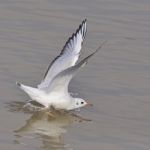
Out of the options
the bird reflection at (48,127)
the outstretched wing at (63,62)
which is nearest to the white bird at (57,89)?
the outstretched wing at (63,62)

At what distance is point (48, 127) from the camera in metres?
9.17

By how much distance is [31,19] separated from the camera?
13.0 m

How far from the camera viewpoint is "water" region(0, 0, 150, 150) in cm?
866

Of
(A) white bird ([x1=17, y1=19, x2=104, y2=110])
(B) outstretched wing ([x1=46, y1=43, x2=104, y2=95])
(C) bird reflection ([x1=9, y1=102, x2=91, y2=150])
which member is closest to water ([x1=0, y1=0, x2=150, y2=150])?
(C) bird reflection ([x1=9, y1=102, x2=91, y2=150])

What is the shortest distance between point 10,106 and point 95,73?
1.91 meters

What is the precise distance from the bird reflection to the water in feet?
0.04

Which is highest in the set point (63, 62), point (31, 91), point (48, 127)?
point (63, 62)

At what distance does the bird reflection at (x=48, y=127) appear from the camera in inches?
331

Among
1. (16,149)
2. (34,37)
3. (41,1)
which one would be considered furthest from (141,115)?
(41,1)

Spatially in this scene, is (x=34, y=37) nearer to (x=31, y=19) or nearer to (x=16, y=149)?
(x=31, y=19)

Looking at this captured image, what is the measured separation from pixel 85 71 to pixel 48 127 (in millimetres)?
2057

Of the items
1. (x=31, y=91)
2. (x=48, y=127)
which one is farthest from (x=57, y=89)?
(x=48, y=127)

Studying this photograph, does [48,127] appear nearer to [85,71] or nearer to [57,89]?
[57,89]

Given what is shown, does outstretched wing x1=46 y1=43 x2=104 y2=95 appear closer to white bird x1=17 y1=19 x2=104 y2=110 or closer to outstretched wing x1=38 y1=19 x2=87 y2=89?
white bird x1=17 y1=19 x2=104 y2=110
